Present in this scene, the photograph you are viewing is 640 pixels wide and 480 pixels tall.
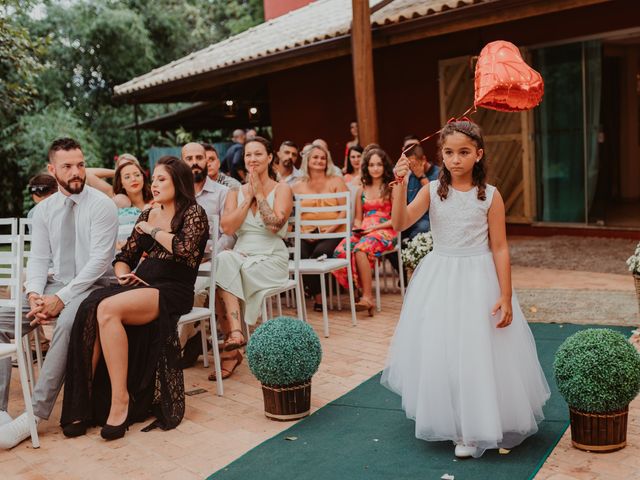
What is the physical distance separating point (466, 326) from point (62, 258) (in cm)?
268

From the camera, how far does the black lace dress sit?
168 inches

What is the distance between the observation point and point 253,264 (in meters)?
5.48

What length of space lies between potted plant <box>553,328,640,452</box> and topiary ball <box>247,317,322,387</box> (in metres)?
1.36

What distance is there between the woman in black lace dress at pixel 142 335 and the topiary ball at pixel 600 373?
220cm

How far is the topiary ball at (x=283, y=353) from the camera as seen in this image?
4141 mm

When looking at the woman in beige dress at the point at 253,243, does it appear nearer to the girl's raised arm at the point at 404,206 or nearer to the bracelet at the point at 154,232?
the bracelet at the point at 154,232

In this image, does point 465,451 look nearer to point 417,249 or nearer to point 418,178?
point 417,249

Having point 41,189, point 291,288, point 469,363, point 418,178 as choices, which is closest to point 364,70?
point 418,178

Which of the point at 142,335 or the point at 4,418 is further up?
the point at 142,335

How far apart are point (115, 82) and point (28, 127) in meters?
4.26

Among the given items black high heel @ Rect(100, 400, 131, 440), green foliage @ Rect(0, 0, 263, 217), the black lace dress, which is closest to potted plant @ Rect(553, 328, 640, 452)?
the black lace dress

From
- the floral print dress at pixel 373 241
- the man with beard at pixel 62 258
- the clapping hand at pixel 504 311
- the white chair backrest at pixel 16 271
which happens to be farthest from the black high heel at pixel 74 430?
the floral print dress at pixel 373 241

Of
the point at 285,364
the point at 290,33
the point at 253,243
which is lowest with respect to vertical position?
the point at 285,364

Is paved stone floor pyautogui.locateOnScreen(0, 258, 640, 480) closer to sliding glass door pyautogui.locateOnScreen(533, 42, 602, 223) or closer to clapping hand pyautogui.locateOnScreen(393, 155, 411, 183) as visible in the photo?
clapping hand pyautogui.locateOnScreen(393, 155, 411, 183)
